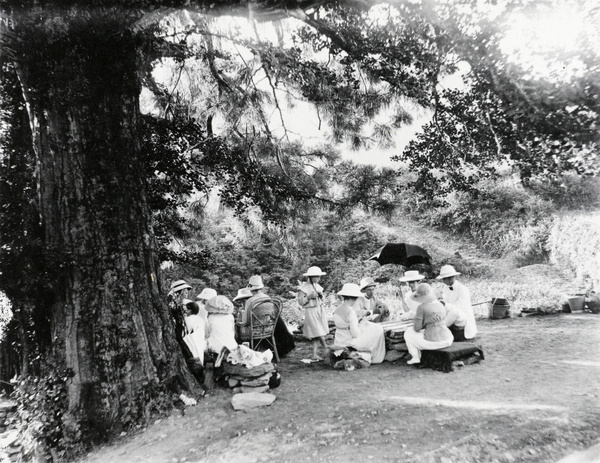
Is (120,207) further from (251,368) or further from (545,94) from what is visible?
(545,94)

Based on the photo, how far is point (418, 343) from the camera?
4797 mm

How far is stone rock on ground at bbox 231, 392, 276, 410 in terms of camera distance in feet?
11.6

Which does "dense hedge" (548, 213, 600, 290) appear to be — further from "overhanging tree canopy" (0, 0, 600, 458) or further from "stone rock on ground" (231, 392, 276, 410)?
"stone rock on ground" (231, 392, 276, 410)

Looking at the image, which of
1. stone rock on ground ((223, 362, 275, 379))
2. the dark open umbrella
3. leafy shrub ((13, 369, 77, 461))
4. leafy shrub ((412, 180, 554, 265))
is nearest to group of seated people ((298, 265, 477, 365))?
stone rock on ground ((223, 362, 275, 379))

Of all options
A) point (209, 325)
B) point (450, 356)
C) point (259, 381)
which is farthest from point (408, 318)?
point (209, 325)

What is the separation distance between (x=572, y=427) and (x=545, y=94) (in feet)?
8.28

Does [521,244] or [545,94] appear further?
[521,244]

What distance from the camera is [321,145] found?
22.4 feet

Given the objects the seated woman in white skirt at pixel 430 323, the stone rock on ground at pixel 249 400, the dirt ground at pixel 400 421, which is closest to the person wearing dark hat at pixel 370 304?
the seated woman in white skirt at pixel 430 323

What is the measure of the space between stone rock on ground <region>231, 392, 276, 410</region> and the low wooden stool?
85.9 inches

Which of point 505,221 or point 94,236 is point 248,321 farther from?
point 505,221

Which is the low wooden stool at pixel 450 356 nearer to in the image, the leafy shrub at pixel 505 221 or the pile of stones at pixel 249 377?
the pile of stones at pixel 249 377

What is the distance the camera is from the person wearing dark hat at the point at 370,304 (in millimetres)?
6371

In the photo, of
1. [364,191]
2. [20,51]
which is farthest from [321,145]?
[20,51]
